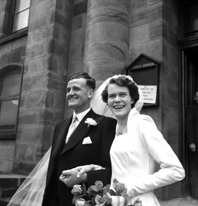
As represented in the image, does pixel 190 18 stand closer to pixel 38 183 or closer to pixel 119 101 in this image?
pixel 119 101

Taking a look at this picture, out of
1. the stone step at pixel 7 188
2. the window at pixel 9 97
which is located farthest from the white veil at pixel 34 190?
the window at pixel 9 97

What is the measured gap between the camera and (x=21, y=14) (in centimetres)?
848

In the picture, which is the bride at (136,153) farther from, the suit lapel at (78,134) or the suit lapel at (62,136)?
the suit lapel at (62,136)

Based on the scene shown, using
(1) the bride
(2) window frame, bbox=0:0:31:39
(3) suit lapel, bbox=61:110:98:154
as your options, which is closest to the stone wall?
(2) window frame, bbox=0:0:31:39

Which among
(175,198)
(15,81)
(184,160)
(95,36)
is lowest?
(175,198)

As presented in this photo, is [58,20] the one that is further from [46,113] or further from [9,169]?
[9,169]

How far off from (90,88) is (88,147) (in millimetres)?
582

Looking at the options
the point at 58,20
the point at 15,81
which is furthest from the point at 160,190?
the point at 15,81

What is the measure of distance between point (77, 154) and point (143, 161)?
0.65 meters

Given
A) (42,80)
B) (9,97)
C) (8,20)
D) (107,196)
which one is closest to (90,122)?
(107,196)

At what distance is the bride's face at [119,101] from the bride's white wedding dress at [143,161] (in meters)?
0.11

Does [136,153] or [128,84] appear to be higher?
[128,84]

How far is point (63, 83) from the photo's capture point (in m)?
6.38

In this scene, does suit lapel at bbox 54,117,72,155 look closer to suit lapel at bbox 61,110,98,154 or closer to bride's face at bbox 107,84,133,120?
suit lapel at bbox 61,110,98,154
